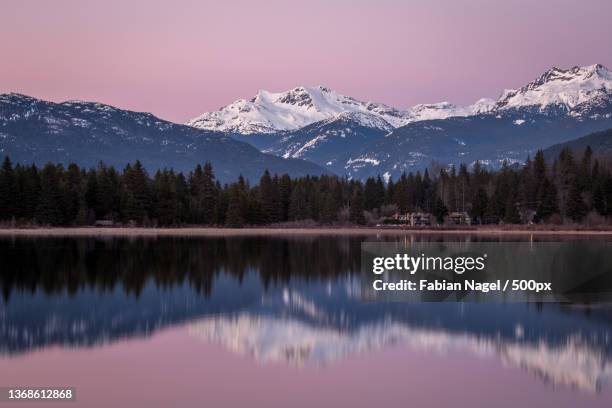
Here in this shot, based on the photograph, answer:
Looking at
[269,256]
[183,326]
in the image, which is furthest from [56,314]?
[269,256]

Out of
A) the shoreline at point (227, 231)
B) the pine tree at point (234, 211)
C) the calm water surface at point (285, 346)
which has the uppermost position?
the pine tree at point (234, 211)

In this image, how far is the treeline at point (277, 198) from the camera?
4668 inches

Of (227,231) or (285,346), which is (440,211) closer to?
(227,231)

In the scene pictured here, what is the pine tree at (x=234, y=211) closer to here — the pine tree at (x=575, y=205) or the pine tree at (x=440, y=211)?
the pine tree at (x=440, y=211)

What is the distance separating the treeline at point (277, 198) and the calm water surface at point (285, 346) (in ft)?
241

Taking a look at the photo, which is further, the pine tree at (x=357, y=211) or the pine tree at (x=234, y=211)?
the pine tree at (x=357, y=211)

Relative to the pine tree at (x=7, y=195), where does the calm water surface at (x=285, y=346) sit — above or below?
below

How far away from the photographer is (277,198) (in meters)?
144

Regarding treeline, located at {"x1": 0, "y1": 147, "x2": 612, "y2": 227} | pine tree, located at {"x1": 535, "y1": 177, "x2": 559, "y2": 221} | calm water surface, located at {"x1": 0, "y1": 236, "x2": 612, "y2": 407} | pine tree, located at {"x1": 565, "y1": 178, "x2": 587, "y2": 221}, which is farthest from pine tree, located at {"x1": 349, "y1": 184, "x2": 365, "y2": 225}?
calm water surface, located at {"x1": 0, "y1": 236, "x2": 612, "y2": 407}

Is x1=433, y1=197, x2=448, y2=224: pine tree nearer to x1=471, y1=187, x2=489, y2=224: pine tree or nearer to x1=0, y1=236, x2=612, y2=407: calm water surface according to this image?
x1=471, y1=187, x2=489, y2=224: pine tree

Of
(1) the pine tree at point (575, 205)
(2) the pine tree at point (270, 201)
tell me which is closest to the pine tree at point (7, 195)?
(2) the pine tree at point (270, 201)

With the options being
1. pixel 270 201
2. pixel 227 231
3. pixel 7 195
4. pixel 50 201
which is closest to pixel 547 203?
pixel 270 201

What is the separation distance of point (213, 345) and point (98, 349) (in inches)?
149

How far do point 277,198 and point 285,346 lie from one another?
116562mm
